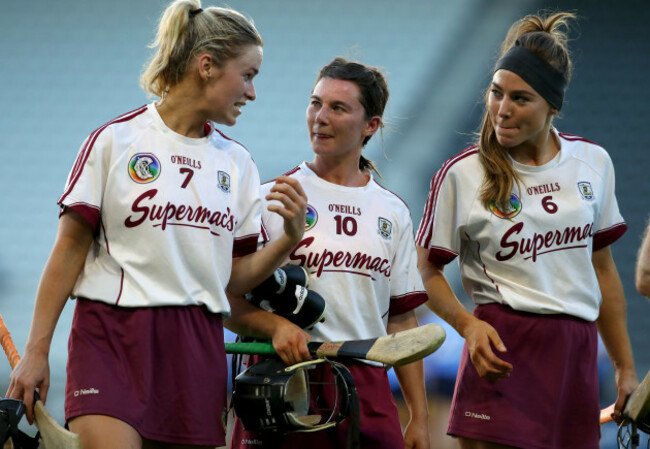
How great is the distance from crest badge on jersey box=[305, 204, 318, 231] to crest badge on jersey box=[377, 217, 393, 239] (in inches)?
7.7

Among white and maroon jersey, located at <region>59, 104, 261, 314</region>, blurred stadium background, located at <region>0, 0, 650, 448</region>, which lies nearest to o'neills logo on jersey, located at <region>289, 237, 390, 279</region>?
white and maroon jersey, located at <region>59, 104, 261, 314</region>

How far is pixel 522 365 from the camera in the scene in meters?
2.62

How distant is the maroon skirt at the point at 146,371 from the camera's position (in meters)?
2.17

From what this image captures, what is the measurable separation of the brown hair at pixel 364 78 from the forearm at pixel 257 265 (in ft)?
2.21

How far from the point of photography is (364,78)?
9.55ft

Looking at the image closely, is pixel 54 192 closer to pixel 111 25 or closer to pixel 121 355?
pixel 111 25

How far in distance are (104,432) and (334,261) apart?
830 mm

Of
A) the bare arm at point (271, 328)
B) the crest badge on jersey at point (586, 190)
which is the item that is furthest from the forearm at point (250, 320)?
the crest badge on jersey at point (586, 190)

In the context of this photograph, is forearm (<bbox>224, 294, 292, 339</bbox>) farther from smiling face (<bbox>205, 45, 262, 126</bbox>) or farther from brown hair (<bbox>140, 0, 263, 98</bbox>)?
brown hair (<bbox>140, 0, 263, 98</bbox>)

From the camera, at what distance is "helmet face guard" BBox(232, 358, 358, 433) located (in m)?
2.31

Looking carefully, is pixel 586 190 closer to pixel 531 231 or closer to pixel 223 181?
pixel 531 231

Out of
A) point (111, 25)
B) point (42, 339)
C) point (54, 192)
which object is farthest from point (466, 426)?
point (111, 25)

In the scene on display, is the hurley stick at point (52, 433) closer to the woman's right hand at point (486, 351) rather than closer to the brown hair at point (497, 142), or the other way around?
the woman's right hand at point (486, 351)

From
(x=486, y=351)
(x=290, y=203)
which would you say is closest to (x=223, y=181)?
(x=290, y=203)
